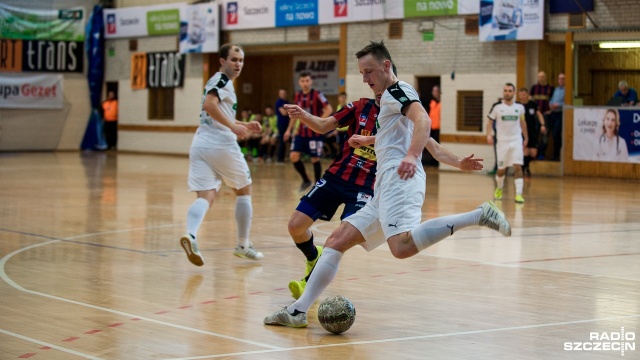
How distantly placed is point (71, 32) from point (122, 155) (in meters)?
5.86

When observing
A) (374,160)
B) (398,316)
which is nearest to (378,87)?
(374,160)

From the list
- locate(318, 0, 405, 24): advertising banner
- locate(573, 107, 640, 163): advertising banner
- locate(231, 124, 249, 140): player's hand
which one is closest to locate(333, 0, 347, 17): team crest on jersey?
locate(318, 0, 405, 24): advertising banner

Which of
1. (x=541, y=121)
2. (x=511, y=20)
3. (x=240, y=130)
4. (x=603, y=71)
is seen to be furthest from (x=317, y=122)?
(x=603, y=71)

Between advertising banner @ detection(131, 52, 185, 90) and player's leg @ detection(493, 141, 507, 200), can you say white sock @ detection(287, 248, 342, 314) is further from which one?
advertising banner @ detection(131, 52, 185, 90)

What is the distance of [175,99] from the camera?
34656 millimetres

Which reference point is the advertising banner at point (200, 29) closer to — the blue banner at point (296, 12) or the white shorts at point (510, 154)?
the blue banner at point (296, 12)

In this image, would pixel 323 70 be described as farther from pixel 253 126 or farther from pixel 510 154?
pixel 253 126

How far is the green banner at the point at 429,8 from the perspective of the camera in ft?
86.7

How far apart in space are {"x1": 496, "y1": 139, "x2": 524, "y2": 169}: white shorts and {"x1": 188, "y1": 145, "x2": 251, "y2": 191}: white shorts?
29.2ft

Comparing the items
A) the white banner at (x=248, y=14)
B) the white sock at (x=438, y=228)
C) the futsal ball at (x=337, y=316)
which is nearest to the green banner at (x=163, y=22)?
the white banner at (x=248, y=14)

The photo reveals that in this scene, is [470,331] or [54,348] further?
[470,331]

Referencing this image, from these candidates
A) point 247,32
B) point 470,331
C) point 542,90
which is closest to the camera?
point 470,331

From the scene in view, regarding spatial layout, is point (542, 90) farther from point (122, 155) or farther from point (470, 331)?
point (470, 331)

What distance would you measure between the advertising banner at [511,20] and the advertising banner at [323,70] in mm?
8025
